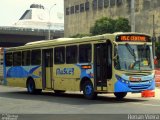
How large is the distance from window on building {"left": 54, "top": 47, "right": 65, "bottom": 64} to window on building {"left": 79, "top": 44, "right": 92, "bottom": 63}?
172 centimetres

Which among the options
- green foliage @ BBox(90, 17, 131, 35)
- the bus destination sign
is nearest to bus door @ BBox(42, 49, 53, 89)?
the bus destination sign

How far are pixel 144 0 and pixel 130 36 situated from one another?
67400mm

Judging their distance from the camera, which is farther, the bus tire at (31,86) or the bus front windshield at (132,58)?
the bus tire at (31,86)

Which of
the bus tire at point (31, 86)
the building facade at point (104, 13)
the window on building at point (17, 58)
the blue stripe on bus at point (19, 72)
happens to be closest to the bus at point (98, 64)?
the blue stripe on bus at point (19, 72)

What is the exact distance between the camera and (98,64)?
68.7 ft

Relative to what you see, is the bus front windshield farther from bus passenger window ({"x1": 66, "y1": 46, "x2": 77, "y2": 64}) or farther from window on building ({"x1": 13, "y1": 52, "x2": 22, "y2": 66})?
window on building ({"x1": 13, "y1": 52, "x2": 22, "y2": 66})

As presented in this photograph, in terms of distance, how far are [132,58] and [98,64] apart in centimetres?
170

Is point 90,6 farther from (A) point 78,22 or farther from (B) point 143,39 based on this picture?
(B) point 143,39

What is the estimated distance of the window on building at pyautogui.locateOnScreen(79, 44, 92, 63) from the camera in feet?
70.7

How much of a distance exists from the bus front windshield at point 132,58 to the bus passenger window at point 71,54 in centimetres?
327

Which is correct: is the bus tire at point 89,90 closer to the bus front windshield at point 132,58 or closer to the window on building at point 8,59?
the bus front windshield at point 132,58

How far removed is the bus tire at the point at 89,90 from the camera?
21312 millimetres

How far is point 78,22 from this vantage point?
109 m

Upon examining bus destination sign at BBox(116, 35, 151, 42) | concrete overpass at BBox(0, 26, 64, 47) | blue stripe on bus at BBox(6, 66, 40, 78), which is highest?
concrete overpass at BBox(0, 26, 64, 47)
